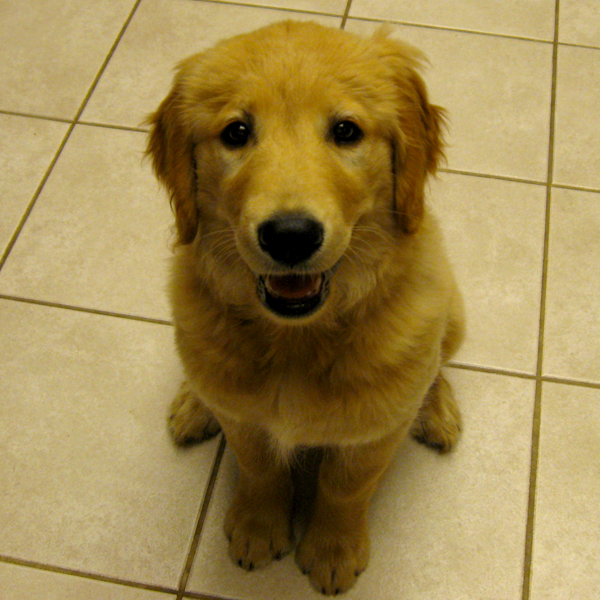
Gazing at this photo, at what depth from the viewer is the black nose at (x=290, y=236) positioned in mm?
1121

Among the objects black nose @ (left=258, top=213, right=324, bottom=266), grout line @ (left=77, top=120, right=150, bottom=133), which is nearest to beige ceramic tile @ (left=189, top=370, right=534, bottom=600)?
black nose @ (left=258, top=213, right=324, bottom=266)

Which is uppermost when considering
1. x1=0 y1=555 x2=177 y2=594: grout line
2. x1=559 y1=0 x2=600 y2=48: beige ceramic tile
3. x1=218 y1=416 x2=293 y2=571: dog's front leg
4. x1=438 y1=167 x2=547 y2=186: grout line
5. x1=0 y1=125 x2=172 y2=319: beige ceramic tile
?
x1=559 y1=0 x2=600 y2=48: beige ceramic tile

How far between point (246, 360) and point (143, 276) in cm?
86

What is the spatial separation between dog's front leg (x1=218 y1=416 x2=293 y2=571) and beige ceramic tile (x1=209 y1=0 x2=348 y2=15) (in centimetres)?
176

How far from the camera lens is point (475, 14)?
2.71 metres

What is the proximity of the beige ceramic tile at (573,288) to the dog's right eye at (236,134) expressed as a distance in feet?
3.81

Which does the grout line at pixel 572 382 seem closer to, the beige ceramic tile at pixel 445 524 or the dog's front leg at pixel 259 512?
the beige ceramic tile at pixel 445 524

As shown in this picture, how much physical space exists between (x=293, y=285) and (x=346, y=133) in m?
0.29

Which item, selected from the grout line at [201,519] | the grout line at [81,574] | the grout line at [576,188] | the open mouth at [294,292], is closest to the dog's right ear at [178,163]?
the open mouth at [294,292]

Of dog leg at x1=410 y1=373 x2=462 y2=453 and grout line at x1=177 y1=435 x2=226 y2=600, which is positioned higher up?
dog leg at x1=410 y1=373 x2=462 y2=453

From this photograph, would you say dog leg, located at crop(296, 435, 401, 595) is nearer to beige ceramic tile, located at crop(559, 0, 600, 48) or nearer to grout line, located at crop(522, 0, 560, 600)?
grout line, located at crop(522, 0, 560, 600)

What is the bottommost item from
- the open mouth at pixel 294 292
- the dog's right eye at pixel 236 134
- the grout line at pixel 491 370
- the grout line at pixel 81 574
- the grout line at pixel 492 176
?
the grout line at pixel 81 574

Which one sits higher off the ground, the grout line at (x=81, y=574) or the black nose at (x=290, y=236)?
the black nose at (x=290, y=236)

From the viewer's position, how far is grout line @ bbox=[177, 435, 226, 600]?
1723 mm
